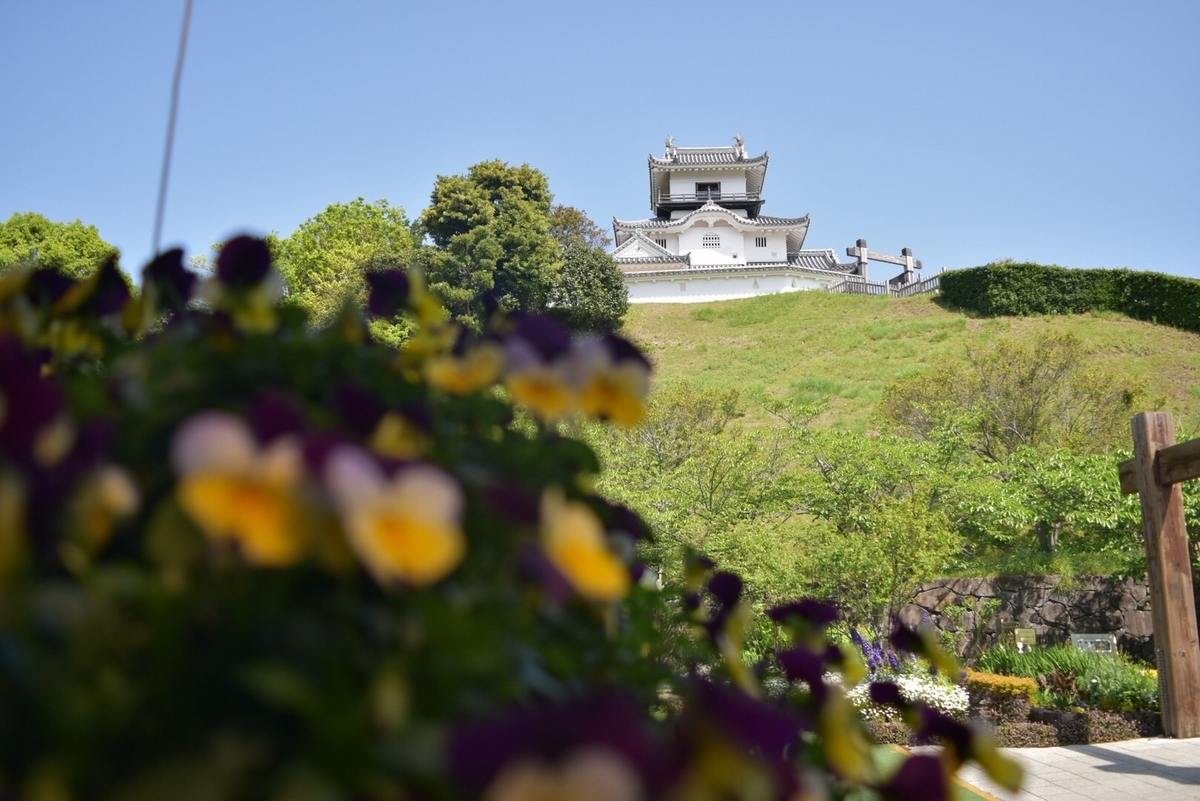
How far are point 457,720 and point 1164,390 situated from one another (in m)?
26.3

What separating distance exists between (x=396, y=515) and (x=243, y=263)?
531mm

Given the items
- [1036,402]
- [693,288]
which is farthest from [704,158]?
[1036,402]

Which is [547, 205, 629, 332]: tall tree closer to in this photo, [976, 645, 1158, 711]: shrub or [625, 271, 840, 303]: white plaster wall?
[625, 271, 840, 303]: white plaster wall

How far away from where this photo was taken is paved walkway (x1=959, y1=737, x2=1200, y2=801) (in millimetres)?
6406

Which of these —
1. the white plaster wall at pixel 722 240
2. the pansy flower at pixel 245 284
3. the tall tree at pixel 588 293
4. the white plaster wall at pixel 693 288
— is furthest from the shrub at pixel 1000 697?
the white plaster wall at pixel 722 240

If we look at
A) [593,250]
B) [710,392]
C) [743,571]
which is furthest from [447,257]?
[743,571]

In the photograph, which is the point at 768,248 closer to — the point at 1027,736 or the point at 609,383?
the point at 1027,736

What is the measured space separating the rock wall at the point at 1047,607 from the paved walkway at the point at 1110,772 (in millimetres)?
Result: 4013

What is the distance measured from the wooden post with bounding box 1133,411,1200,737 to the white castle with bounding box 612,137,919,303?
98.6 ft

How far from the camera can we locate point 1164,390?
2312 cm

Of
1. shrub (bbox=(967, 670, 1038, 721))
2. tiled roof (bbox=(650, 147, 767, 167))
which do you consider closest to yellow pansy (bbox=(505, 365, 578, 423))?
shrub (bbox=(967, 670, 1038, 721))

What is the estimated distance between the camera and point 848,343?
29797 mm

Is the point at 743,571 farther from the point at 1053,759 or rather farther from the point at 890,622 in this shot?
the point at 1053,759

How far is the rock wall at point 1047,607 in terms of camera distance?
39.8 feet
